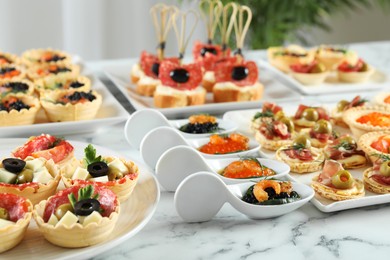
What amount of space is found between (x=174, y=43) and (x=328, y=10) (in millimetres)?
1224

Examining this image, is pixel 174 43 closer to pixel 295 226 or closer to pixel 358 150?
pixel 358 150

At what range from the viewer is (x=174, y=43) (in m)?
5.52

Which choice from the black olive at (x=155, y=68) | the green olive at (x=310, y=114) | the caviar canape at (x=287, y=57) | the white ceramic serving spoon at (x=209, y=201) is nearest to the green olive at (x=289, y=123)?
the green olive at (x=310, y=114)

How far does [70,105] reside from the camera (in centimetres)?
272

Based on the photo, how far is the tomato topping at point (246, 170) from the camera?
2.18 meters

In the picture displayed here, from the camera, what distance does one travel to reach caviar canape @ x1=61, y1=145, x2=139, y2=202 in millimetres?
1998

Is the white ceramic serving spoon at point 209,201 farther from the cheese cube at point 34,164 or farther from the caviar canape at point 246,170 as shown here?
the cheese cube at point 34,164

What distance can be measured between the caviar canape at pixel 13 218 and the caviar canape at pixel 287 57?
6.49 ft

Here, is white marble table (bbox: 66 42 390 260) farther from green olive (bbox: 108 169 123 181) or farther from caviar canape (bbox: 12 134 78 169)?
caviar canape (bbox: 12 134 78 169)

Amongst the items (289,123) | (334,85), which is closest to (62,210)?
(289,123)

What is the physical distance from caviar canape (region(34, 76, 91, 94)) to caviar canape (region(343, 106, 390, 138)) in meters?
1.10

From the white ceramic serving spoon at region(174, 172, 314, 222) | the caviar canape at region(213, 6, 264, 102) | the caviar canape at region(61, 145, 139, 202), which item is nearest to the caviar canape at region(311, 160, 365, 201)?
the white ceramic serving spoon at region(174, 172, 314, 222)

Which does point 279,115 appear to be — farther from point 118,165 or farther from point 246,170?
point 118,165

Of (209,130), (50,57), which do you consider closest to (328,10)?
(50,57)
